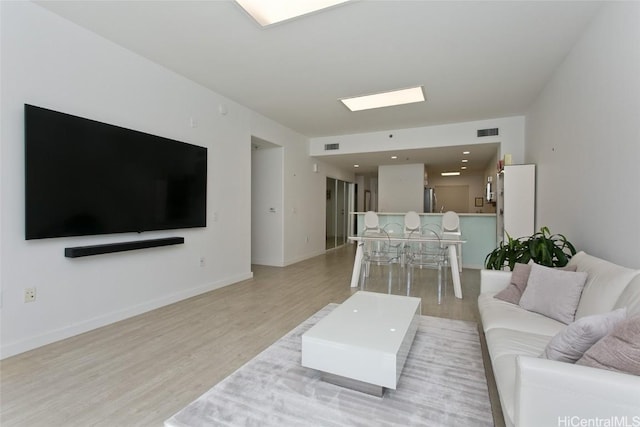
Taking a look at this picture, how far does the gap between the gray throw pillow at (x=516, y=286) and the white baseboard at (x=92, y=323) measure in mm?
3403

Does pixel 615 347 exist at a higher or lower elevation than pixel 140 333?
higher

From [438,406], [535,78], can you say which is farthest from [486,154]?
[438,406]

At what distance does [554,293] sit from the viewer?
218cm

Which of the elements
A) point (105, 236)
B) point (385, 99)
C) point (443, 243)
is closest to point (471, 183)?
point (385, 99)

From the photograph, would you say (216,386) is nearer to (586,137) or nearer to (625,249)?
(625,249)

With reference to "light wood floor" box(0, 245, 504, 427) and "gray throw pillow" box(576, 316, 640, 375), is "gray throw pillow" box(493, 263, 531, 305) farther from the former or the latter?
"gray throw pillow" box(576, 316, 640, 375)

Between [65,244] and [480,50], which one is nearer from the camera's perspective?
[65,244]

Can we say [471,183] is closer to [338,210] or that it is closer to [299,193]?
[338,210]

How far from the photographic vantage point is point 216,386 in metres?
1.85

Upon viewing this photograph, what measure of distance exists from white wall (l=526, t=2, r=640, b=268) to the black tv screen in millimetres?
4065

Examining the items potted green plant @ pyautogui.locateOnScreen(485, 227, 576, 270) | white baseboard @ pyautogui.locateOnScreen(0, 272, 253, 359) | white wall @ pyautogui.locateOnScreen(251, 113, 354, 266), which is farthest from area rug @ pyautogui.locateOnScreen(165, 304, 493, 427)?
white wall @ pyautogui.locateOnScreen(251, 113, 354, 266)

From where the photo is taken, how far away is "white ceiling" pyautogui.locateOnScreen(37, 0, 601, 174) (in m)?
2.48

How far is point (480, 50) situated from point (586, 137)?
1271 millimetres

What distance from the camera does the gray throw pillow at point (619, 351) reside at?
107cm
